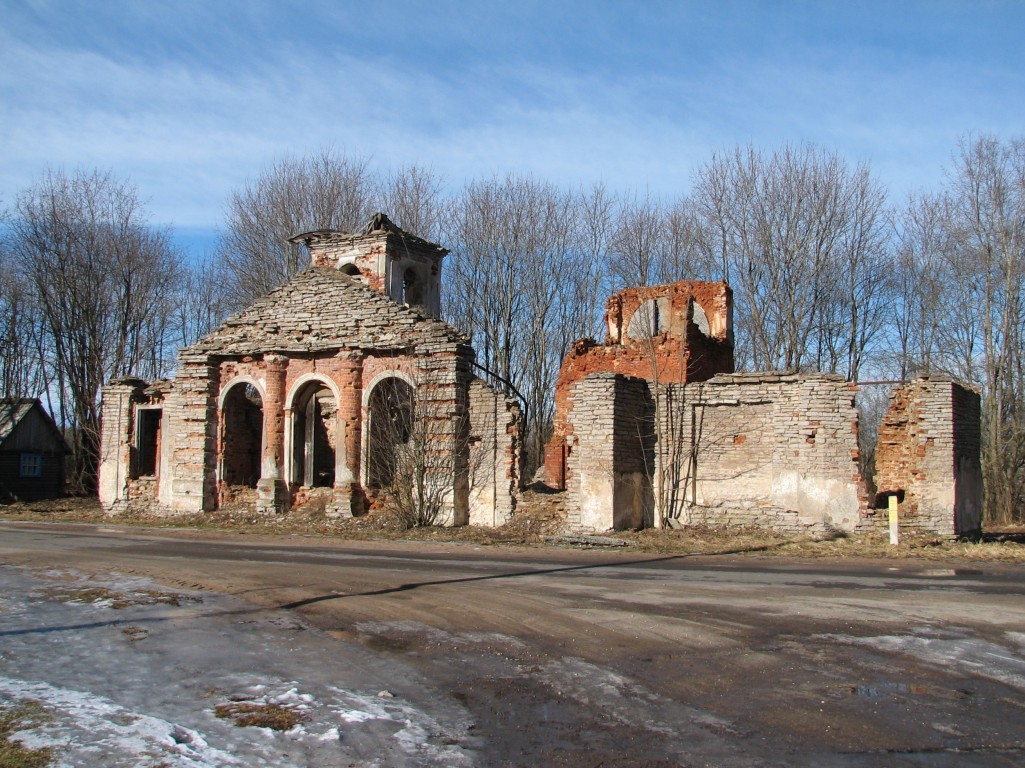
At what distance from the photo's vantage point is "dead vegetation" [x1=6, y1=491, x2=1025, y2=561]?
15922 millimetres

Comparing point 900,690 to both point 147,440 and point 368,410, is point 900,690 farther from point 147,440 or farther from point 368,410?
point 147,440

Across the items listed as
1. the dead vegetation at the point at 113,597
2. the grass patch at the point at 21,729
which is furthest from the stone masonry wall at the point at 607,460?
the grass patch at the point at 21,729

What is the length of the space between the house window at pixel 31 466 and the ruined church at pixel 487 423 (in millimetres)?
9870

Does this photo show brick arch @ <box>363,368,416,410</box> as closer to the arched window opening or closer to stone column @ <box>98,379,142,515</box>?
the arched window opening

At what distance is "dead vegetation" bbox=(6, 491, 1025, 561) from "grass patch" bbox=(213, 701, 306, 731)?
4430mm

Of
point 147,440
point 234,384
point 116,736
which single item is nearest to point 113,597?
point 116,736

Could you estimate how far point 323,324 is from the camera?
80.0 ft

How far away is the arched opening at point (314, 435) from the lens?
81.5ft

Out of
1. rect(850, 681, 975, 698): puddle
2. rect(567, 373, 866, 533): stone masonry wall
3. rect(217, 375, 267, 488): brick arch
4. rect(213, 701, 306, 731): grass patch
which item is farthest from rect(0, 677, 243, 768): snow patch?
rect(217, 375, 267, 488): brick arch

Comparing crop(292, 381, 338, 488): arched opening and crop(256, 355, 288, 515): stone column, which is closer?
crop(256, 355, 288, 515): stone column

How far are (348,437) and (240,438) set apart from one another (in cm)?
448

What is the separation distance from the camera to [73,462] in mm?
38156

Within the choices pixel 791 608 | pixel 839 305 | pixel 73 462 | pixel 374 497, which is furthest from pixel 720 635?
pixel 73 462

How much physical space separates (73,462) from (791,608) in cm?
3540
